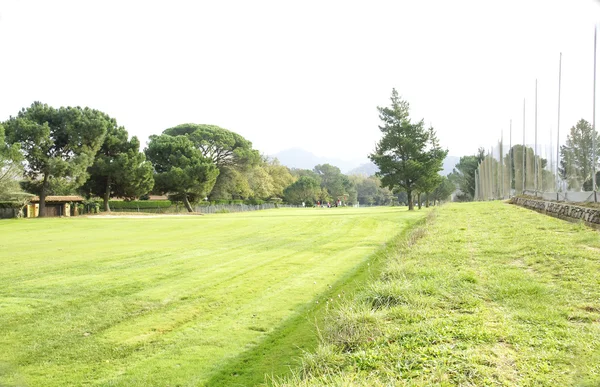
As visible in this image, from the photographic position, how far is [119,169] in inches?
1762

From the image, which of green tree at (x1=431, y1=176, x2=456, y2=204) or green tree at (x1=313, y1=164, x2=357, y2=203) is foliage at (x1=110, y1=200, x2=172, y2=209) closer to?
green tree at (x1=313, y1=164, x2=357, y2=203)

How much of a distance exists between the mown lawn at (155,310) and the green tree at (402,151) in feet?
107

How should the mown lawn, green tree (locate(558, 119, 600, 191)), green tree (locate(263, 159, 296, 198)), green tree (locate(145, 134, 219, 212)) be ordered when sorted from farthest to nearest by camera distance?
green tree (locate(263, 159, 296, 198))
green tree (locate(145, 134, 219, 212))
green tree (locate(558, 119, 600, 191))
the mown lawn

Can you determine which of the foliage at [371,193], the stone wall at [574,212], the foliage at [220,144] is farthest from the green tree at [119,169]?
the foliage at [371,193]

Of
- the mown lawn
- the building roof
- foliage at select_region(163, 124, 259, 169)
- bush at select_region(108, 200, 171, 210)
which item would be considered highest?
foliage at select_region(163, 124, 259, 169)

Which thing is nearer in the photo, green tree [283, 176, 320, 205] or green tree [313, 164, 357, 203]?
green tree [283, 176, 320, 205]

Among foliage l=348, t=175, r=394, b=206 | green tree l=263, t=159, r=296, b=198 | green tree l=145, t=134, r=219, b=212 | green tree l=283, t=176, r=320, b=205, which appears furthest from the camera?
foliage l=348, t=175, r=394, b=206

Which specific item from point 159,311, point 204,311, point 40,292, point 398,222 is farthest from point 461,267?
point 398,222

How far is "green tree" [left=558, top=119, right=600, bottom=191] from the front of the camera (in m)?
17.0

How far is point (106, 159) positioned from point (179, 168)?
865 centimetres

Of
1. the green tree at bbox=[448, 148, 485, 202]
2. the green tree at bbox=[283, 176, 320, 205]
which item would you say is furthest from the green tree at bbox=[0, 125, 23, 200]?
the green tree at bbox=[448, 148, 485, 202]

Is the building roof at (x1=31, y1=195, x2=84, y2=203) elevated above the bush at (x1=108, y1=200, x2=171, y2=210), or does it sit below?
above

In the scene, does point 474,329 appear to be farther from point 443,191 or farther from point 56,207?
point 443,191

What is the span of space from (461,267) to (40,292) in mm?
7933
